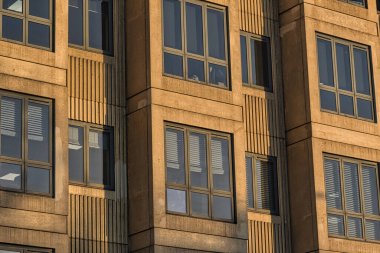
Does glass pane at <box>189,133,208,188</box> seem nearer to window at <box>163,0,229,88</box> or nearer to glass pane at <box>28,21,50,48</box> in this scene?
window at <box>163,0,229,88</box>

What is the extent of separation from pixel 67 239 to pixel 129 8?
267 inches

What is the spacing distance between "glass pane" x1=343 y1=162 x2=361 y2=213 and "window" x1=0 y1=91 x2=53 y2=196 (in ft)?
30.1

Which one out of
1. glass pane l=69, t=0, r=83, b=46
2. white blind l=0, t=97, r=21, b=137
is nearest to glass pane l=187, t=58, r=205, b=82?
glass pane l=69, t=0, r=83, b=46

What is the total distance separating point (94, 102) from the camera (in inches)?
1077

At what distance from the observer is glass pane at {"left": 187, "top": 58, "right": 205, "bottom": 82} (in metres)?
28.4

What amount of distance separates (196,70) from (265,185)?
399cm

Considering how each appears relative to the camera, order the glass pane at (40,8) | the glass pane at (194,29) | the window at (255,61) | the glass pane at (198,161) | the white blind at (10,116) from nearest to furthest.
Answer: the white blind at (10,116), the glass pane at (40,8), the glass pane at (198,161), the glass pane at (194,29), the window at (255,61)

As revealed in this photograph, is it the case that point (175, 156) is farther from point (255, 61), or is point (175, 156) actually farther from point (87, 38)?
point (255, 61)

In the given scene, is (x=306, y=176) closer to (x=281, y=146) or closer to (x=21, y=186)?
(x=281, y=146)

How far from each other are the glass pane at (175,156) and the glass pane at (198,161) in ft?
0.85

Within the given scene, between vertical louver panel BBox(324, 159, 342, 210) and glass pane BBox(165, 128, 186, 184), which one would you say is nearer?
glass pane BBox(165, 128, 186, 184)

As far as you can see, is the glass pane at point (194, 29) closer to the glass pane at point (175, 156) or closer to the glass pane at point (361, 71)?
the glass pane at point (175, 156)

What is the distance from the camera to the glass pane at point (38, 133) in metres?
25.1

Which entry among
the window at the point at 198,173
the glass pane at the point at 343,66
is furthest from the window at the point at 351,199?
the window at the point at 198,173
